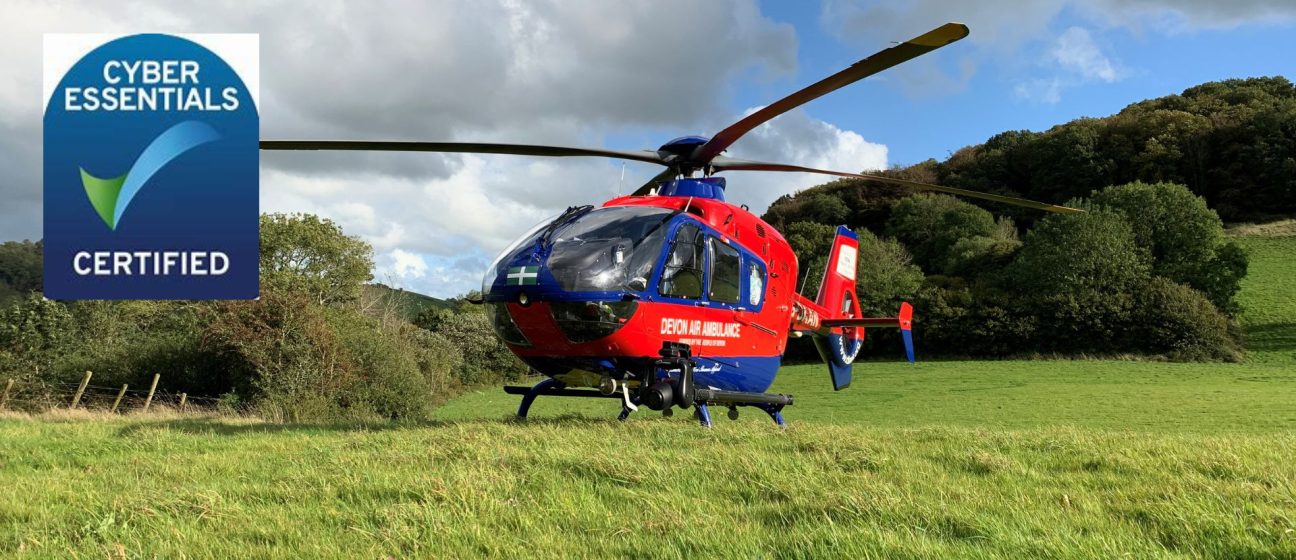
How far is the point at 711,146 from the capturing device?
11.3m

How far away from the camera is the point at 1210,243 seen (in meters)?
53.9

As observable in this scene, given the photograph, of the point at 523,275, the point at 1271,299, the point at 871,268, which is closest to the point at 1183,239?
the point at 1271,299

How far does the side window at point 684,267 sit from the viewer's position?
32.0ft

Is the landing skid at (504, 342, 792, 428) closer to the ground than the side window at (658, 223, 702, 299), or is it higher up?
closer to the ground

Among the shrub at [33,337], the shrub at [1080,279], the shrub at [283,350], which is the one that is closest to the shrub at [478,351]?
the shrub at [33,337]

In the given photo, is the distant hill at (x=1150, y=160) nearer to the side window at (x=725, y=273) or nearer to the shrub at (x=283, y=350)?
the shrub at (x=283, y=350)

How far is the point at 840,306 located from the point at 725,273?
704cm

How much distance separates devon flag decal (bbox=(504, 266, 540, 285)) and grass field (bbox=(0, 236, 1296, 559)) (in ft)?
5.44

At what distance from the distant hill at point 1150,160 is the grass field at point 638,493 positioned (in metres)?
80.1

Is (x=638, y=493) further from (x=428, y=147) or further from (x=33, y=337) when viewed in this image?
(x=33, y=337)

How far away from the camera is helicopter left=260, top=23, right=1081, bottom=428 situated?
902 cm

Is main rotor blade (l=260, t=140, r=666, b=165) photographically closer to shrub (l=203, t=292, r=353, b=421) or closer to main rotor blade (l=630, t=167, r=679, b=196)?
main rotor blade (l=630, t=167, r=679, b=196)

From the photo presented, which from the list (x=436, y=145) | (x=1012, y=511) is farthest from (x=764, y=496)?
(x=436, y=145)

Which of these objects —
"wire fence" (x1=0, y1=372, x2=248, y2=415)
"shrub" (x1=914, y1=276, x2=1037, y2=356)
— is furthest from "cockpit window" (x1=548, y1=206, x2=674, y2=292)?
"shrub" (x1=914, y1=276, x2=1037, y2=356)
